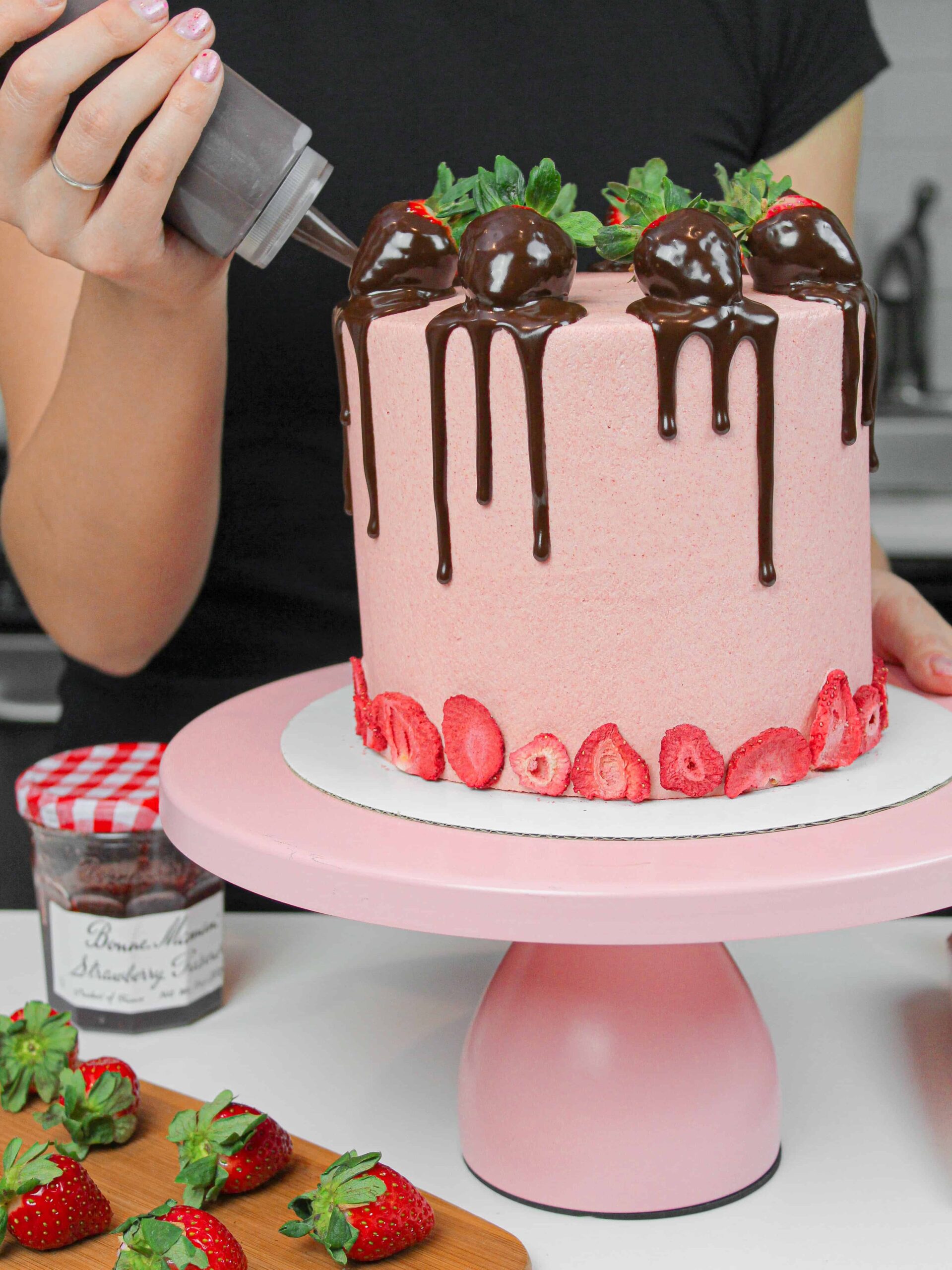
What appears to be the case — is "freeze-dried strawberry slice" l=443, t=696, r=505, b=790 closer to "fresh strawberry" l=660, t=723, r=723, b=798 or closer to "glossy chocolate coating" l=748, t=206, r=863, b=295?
"fresh strawberry" l=660, t=723, r=723, b=798

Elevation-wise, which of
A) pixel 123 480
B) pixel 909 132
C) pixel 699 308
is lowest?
pixel 123 480

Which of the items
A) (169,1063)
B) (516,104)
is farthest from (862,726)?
(516,104)

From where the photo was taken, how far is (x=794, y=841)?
0.74m

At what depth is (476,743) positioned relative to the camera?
87cm

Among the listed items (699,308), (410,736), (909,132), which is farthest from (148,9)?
(909,132)

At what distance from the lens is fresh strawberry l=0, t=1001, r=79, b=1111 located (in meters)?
0.92

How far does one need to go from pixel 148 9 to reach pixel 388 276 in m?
0.22

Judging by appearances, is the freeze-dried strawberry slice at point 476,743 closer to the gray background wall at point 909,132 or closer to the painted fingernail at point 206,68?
the painted fingernail at point 206,68

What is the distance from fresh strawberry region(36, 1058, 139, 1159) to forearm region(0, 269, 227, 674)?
0.53 meters

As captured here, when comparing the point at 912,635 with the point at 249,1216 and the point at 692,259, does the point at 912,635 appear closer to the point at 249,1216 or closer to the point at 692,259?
the point at 692,259

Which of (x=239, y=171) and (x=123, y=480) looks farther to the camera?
(x=123, y=480)

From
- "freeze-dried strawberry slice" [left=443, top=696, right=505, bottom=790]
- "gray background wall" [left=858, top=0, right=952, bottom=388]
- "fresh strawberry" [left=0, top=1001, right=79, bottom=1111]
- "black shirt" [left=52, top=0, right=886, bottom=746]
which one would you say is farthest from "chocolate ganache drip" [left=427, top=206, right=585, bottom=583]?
"gray background wall" [left=858, top=0, right=952, bottom=388]

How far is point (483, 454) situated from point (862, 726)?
0.31 m

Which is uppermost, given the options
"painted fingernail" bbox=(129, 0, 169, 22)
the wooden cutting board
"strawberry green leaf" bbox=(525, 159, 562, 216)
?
"painted fingernail" bbox=(129, 0, 169, 22)
